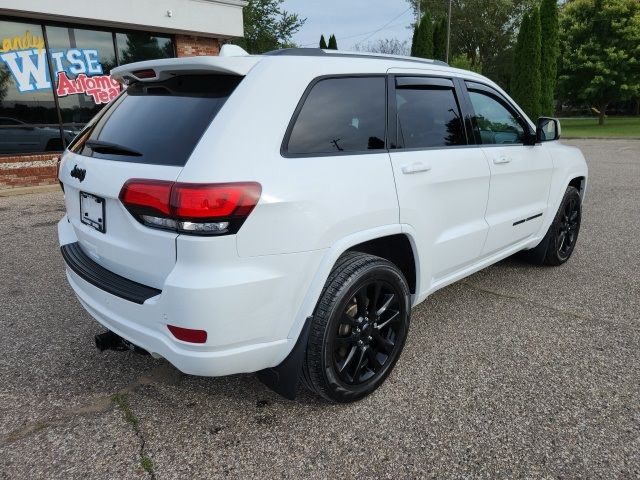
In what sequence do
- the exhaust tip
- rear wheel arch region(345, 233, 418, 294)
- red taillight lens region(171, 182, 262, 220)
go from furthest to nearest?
rear wheel arch region(345, 233, 418, 294), the exhaust tip, red taillight lens region(171, 182, 262, 220)

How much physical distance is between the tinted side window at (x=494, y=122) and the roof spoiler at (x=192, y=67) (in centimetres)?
176

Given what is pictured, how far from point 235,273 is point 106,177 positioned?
816 millimetres

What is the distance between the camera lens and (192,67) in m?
2.16

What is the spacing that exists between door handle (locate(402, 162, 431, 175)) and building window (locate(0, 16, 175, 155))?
1034 cm

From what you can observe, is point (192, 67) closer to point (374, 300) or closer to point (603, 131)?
point (374, 300)

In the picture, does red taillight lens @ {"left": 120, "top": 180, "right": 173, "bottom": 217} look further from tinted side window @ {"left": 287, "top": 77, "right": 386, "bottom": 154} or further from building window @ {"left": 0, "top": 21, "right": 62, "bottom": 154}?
building window @ {"left": 0, "top": 21, "right": 62, "bottom": 154}

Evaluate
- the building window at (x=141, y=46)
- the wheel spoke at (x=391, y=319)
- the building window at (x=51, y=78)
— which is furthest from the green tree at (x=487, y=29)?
the wheel spoke at (x=391, y=319)

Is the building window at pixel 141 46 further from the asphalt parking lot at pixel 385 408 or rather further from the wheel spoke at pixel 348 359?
the wheel spoke at pixel 348 359

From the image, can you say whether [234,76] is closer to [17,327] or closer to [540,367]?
A: [540,367]

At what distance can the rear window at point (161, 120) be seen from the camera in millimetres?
2078

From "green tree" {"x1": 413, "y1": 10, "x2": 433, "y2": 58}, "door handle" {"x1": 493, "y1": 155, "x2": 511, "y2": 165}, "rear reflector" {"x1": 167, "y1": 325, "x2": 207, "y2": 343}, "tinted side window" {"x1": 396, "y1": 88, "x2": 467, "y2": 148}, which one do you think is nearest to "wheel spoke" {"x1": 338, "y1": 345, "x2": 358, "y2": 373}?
"rear reflector" {"x1": 167, "y1": 325, "x2": 207, "y2": 343}

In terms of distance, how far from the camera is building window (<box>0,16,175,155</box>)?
9992mm

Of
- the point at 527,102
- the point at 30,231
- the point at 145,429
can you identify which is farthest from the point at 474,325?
the point at 527,102

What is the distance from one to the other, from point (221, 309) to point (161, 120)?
97 centimetres
